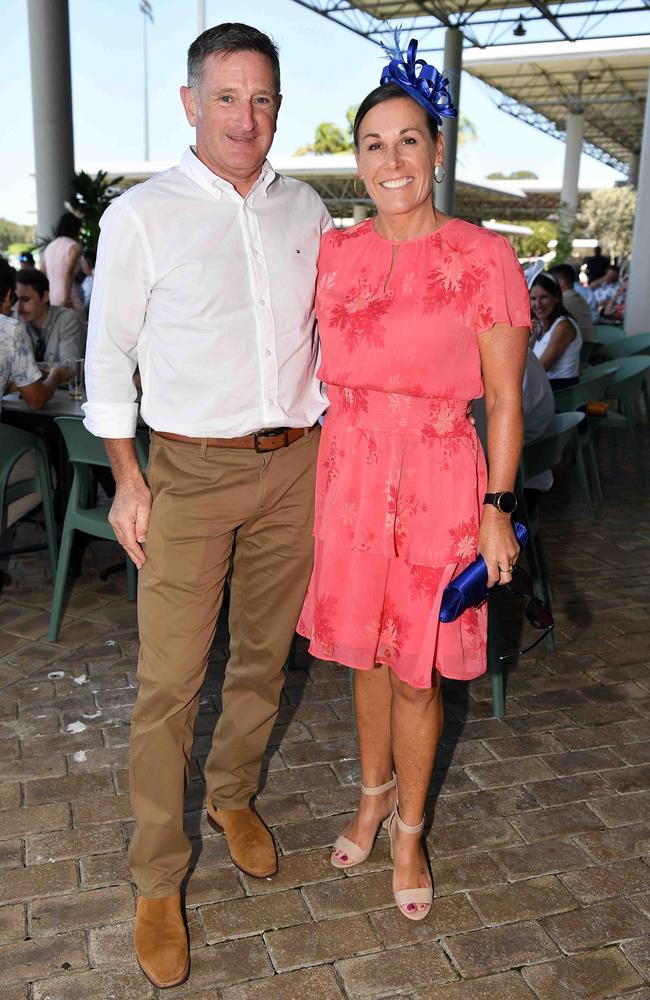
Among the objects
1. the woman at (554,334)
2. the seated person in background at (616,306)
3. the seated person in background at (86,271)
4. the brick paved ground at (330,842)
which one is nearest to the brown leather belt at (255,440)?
the brick paved ground at (330,842)

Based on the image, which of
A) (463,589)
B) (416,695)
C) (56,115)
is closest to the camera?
(463,589)

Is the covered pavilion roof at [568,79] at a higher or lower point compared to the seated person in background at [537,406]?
higher

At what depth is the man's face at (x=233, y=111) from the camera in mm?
1920

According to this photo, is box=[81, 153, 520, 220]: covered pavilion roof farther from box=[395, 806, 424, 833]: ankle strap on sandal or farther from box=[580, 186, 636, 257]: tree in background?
box=[395, 806, 424, 833]: ankle strap on sandal

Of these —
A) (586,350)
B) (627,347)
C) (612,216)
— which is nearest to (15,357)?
(586,350)

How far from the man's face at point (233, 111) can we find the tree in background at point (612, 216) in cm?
3756

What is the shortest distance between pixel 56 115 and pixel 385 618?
755 cm

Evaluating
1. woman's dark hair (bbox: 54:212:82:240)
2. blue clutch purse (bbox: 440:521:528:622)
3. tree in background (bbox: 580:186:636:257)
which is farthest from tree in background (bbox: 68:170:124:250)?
tree in background (bbox: 580:186:636:257)

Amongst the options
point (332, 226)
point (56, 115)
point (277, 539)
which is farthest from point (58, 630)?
point (56, 115)

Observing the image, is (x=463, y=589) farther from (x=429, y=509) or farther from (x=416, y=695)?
(x=416, y=695)

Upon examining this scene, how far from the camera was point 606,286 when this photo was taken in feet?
46.6

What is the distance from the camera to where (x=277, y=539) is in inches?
86.9

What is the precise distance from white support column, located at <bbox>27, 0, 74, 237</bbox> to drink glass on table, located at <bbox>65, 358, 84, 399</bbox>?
405cm

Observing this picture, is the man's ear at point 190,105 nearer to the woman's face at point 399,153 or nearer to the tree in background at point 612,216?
the woman's face at point 399,153
